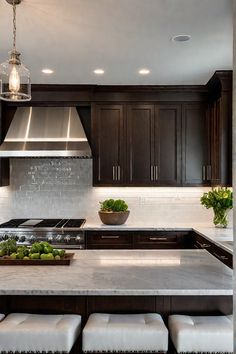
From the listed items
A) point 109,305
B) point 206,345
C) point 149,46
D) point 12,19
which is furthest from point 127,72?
point 206,345

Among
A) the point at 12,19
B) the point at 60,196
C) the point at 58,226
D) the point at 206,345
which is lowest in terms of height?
the point at 206,345

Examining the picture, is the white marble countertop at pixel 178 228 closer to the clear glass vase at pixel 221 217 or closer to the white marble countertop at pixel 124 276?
the clear glass vase at pixel 221 217

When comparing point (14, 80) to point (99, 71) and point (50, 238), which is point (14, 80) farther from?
point (50, 238)

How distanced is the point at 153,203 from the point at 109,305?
112 inches

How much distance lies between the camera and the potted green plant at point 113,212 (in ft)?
14.6

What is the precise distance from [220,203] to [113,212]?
126cm

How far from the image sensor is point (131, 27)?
2.91 meters

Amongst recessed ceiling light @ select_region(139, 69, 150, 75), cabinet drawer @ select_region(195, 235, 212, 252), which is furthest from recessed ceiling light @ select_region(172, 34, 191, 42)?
cabinet drawer @ select_region(195, 235, 212, 252)

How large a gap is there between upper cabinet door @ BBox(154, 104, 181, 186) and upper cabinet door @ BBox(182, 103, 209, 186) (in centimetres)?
8

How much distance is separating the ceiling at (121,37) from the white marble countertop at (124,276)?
178cm

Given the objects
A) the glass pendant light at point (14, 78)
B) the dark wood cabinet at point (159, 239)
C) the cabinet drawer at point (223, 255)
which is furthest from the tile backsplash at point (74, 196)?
the glass pendant light at point (14, 78)

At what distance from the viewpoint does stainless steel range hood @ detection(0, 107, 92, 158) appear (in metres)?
4.47

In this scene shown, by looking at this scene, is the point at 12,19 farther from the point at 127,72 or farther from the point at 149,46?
the point at 127,72

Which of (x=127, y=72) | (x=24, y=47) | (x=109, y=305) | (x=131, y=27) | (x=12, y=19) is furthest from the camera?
(x=127, y=72)
